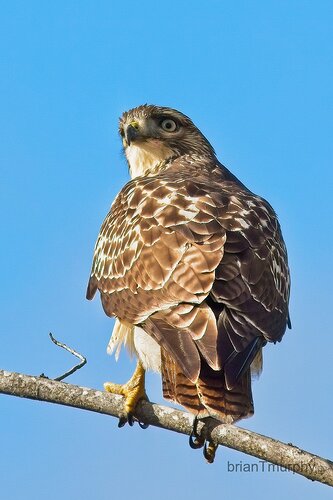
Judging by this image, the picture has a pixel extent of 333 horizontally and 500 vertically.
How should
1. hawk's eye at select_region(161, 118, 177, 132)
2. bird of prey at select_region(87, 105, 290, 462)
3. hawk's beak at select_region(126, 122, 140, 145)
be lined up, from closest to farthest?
bird of prey at select_region(87, 105, 290, 462) → hawk's beak at select_region(126, 122, 140, 145) → hawk's eye at select_region(161, 118, 177, 132)

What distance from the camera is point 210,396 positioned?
797cm

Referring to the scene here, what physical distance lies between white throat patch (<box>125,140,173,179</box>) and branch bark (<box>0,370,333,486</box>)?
4.11 metres

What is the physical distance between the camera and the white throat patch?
12117mm

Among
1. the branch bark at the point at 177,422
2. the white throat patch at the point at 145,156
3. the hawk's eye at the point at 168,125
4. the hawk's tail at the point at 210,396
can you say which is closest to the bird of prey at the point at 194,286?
the hawk's tail at the point at 210,396

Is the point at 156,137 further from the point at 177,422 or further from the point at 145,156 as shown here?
the point at 177,422

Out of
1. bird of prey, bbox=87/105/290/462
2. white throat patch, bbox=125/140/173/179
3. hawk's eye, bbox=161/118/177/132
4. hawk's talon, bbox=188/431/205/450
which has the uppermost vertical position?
hawk's eye, bbox=161/118/177/132

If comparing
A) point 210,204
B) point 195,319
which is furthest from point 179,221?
point 195,319

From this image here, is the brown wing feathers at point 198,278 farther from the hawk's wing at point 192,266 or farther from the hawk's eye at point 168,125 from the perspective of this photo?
the hawk's eye at point 168,125

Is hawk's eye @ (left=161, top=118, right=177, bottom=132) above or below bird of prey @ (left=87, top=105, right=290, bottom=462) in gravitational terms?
above

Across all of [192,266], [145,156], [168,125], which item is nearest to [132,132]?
[145,156]

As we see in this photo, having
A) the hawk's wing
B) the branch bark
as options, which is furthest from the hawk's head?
the branch bark

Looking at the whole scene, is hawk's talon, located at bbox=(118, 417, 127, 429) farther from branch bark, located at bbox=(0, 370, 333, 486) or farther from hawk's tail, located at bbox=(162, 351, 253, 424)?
hawk's tail, located at bbox=(162, 351, 253, 424)

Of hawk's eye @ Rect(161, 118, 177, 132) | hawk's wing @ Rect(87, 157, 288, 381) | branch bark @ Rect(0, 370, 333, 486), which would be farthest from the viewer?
hawk's eye @ Rect(161, 118, 177, 132)

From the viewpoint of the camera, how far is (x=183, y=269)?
28.2 feet
